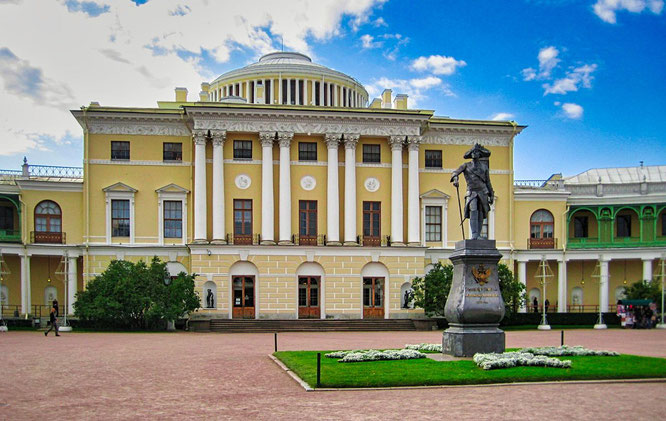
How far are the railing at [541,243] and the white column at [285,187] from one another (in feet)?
62.6

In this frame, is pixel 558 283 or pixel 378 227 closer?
pixel 378 227

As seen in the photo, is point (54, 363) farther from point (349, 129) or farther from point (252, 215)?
point (349, 129)

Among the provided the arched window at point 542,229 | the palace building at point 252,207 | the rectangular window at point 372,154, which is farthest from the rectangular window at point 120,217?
the arched window at point 542,229

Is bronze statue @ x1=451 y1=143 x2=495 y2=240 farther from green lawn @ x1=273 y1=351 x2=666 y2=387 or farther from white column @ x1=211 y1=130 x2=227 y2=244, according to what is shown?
white column @ x1=211 y1=130 x2=227 y2=244

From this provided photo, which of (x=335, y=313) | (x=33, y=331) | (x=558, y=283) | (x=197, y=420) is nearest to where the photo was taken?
(x=197, y=420)

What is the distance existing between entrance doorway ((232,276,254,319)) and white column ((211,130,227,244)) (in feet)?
9.65

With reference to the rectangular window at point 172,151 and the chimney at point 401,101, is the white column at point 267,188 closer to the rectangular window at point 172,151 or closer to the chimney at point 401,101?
the rectangular window at point 172,151

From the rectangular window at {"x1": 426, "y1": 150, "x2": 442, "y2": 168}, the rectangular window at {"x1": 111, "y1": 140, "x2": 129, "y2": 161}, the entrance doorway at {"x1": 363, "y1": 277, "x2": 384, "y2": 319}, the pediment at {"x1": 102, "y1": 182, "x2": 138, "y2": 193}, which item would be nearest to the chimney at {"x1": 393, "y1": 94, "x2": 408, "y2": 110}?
the rectangular window at {"x1": 426, "y1": 150, "x2": 442, "y2": 168}

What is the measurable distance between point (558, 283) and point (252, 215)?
25.1m

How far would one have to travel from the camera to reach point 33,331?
4325 cm

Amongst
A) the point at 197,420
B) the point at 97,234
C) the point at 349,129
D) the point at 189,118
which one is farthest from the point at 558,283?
the point at 197,420

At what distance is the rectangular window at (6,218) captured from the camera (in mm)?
52844

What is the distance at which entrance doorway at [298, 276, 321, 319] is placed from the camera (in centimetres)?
5022

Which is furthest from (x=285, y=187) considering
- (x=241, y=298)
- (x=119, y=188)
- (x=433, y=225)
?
(x=433, y=225)
